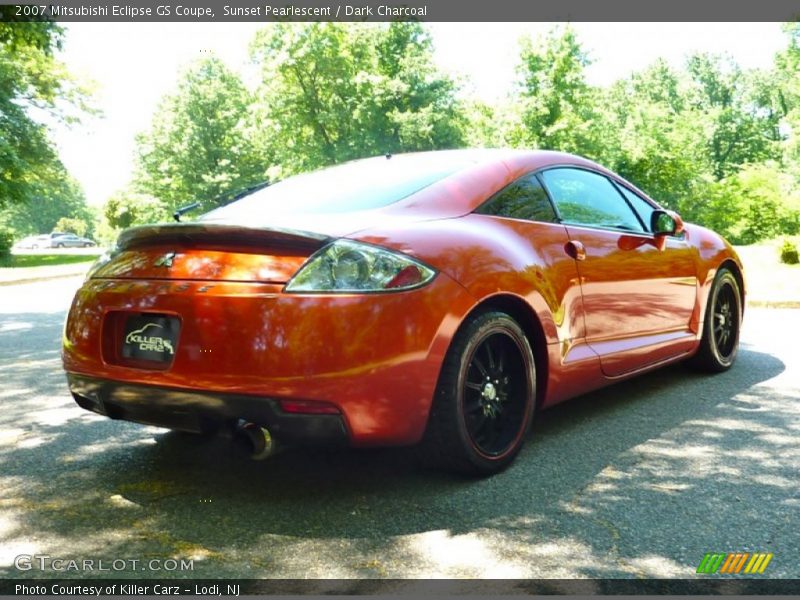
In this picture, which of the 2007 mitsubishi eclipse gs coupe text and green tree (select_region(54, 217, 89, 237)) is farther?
green tree (select_region(54, 217, 89, 237))

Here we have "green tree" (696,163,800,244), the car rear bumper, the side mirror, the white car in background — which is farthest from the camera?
the white car in background

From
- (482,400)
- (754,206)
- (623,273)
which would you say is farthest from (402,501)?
(754,206)

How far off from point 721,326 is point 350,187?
340 cm

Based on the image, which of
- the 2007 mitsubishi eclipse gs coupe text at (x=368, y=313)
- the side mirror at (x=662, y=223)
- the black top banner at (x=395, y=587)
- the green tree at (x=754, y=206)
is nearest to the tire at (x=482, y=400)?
the 2007 mitsubishi eclipse gs coupe text at (x=368, y=313)

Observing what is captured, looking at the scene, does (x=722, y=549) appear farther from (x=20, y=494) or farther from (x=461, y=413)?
(x=20, y=494)

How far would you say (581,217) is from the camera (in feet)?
14.3

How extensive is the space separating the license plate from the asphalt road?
588mm

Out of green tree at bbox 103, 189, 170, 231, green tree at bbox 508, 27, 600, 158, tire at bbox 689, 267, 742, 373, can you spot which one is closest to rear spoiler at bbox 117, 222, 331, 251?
tire at bbox 689, 267, 742, 373

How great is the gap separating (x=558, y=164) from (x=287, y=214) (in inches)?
63.1

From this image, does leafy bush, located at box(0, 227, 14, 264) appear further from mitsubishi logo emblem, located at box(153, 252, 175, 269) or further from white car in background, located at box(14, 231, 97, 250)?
white car in background, located at box(14, 231, 97, 250)

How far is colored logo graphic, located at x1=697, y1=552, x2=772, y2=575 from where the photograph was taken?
252cm

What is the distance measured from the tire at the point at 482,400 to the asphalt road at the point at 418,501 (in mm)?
132

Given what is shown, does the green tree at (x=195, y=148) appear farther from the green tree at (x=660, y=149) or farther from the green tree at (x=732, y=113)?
the green tree at (x=732, y=113)

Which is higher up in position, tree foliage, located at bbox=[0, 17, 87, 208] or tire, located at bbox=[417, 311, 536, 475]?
tree foliage, located at bbox=[0, 17, 87, 208]
